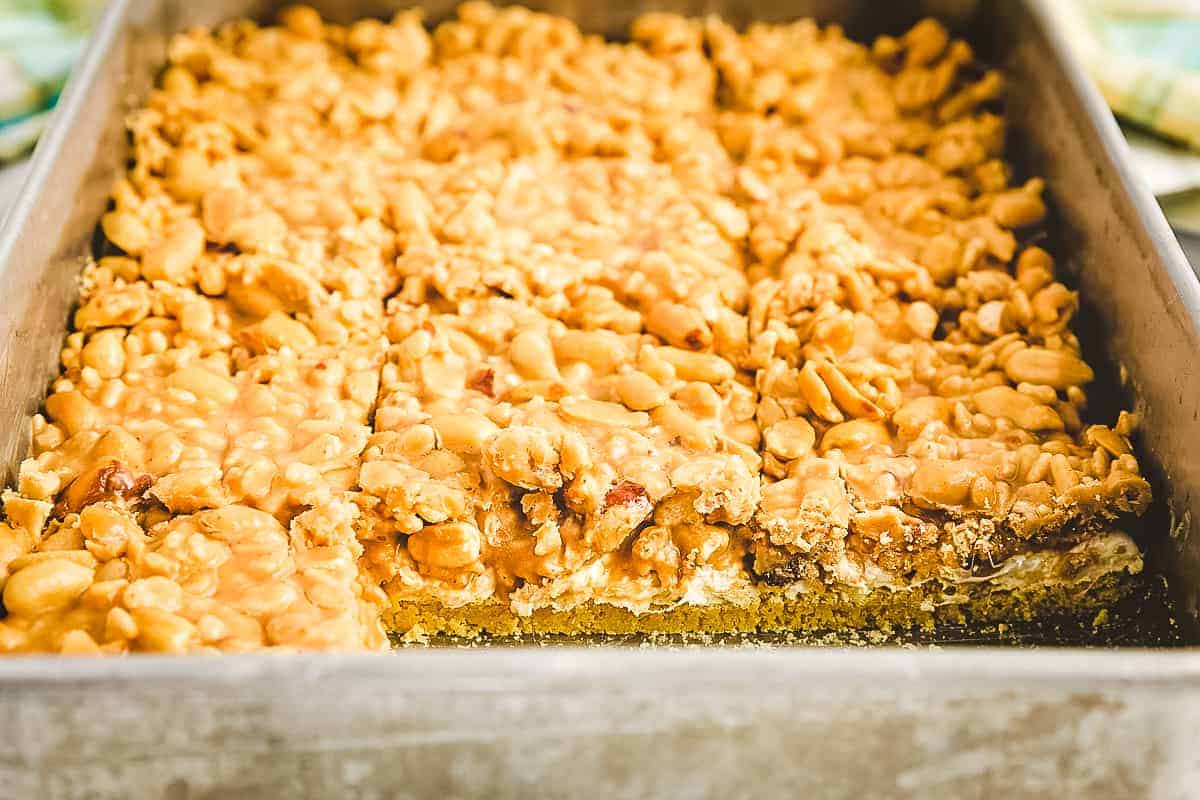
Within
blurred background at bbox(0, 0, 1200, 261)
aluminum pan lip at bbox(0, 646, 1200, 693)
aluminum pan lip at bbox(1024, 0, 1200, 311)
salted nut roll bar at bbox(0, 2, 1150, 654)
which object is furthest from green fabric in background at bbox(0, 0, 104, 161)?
aluminum pan lip at bbox(1024, 0, 1200, 311)

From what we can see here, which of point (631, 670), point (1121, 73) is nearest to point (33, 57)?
point (631, 670)

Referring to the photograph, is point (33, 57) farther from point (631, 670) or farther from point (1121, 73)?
point (1121, 73)

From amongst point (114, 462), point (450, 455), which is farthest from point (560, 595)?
point (114, 462)

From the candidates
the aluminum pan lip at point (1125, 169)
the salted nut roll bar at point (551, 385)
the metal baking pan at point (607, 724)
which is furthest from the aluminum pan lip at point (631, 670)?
the aluminum pan lip at point (1125, 169)

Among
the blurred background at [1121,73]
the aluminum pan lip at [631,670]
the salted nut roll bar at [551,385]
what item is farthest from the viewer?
the blurred background at [1121,73]

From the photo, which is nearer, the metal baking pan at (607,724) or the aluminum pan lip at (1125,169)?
the metal baking pan at (607,724)

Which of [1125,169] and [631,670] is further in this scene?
[1125,169]

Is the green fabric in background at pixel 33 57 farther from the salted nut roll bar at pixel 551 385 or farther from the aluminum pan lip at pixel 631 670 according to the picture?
the aluminum pan lip at pixel 631 670

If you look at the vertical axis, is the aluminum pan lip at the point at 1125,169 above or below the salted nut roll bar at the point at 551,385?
above
